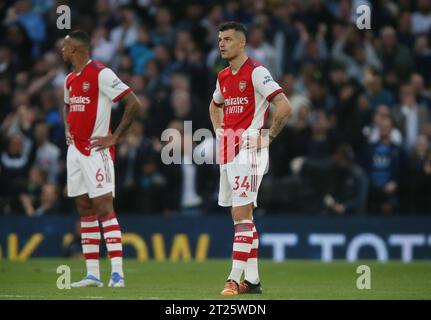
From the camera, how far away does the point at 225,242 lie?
2116 centimetres

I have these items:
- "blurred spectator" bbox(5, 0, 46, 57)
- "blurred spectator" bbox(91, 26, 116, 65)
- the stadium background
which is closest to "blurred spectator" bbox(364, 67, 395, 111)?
the stadium background

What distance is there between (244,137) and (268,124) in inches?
346

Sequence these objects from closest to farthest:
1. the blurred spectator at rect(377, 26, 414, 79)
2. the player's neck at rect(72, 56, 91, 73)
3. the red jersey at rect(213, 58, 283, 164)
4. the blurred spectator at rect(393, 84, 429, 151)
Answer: the red jersey at rect(213, 58, 283, 164) → the player's neck at rect(72, 56, 91, 73) → the blurred spectator at rect(393, 84, 429, 151) → the blurred spectator at rect(377, 26, 414, 79)

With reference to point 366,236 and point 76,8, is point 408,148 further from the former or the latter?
point 76,8

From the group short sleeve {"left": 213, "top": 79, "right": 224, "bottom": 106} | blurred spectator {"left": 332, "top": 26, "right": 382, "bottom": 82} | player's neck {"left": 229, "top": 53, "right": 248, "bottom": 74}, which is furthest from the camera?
blurred spectator {"left": 332, "top": 26, "right": 382, "bottom": 82}

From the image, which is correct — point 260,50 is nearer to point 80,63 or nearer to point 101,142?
point 80,63

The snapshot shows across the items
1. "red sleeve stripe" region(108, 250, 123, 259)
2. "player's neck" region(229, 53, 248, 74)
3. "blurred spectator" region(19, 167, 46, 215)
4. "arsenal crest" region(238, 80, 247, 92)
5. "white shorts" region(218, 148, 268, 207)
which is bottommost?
"red sleeve stripe" region(108, 250, 123, 259)

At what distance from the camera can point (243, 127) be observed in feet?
41.6

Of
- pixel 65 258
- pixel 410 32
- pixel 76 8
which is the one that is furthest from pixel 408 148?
pixel 76 8

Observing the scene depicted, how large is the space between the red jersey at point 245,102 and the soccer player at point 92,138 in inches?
63.0

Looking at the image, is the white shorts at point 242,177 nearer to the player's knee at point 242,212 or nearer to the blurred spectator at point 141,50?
the player's knee at point 242,212

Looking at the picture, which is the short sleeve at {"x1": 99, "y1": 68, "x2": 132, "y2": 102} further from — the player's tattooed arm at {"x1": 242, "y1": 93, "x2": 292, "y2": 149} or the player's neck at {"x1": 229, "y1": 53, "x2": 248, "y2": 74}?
the player's tattooed arm at {"x1": 242, "y1": 93, "x2": 292, "y2": 149}

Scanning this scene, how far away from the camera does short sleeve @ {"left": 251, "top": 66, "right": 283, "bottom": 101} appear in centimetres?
1251

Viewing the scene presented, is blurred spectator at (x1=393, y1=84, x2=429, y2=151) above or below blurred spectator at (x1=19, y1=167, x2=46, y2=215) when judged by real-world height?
above
